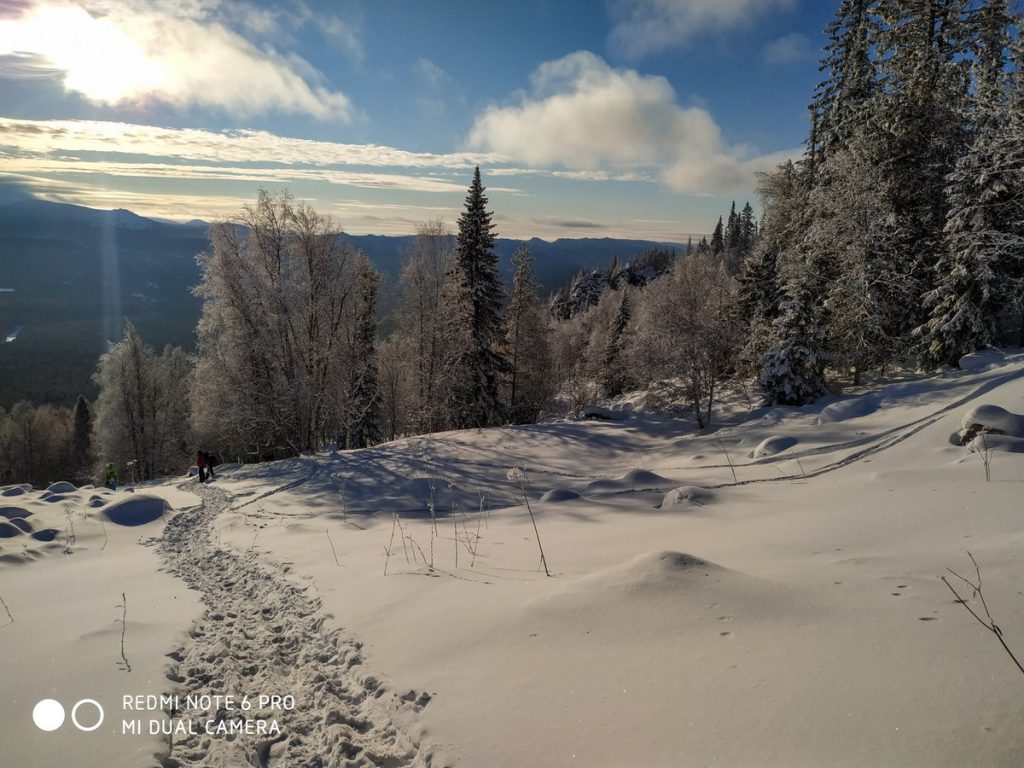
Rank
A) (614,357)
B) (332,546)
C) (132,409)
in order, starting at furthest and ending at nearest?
1. (614,357)
2. (132,409)
3. (332,546)

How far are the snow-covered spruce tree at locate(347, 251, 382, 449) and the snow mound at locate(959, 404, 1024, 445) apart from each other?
24.1m

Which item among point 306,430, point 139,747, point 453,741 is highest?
point 453,741

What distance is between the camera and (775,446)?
11.6 m

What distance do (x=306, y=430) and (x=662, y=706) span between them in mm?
21754

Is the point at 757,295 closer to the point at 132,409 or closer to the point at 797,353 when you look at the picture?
the point at 797,353

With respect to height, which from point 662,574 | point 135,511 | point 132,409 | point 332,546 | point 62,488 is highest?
point 662,574

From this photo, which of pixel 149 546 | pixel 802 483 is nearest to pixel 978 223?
pixel 802 483

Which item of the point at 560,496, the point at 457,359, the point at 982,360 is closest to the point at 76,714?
the point at 560,496

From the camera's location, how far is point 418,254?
94.5 feet

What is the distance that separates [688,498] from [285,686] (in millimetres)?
6462

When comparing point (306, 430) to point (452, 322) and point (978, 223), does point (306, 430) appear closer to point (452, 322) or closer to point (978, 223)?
point (452, 322)

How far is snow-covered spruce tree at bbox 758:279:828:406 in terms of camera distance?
21188 millimetres

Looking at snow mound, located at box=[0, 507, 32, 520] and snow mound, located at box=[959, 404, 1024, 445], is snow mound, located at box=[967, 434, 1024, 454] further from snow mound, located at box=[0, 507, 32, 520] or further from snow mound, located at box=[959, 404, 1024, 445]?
snow mound, located at box=[0, 507, 32, 520]

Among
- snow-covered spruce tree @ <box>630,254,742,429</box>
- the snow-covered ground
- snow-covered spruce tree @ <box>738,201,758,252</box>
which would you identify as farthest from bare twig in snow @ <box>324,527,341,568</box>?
snow-covered spruce tree @ <box>738,201,758,252</box>
